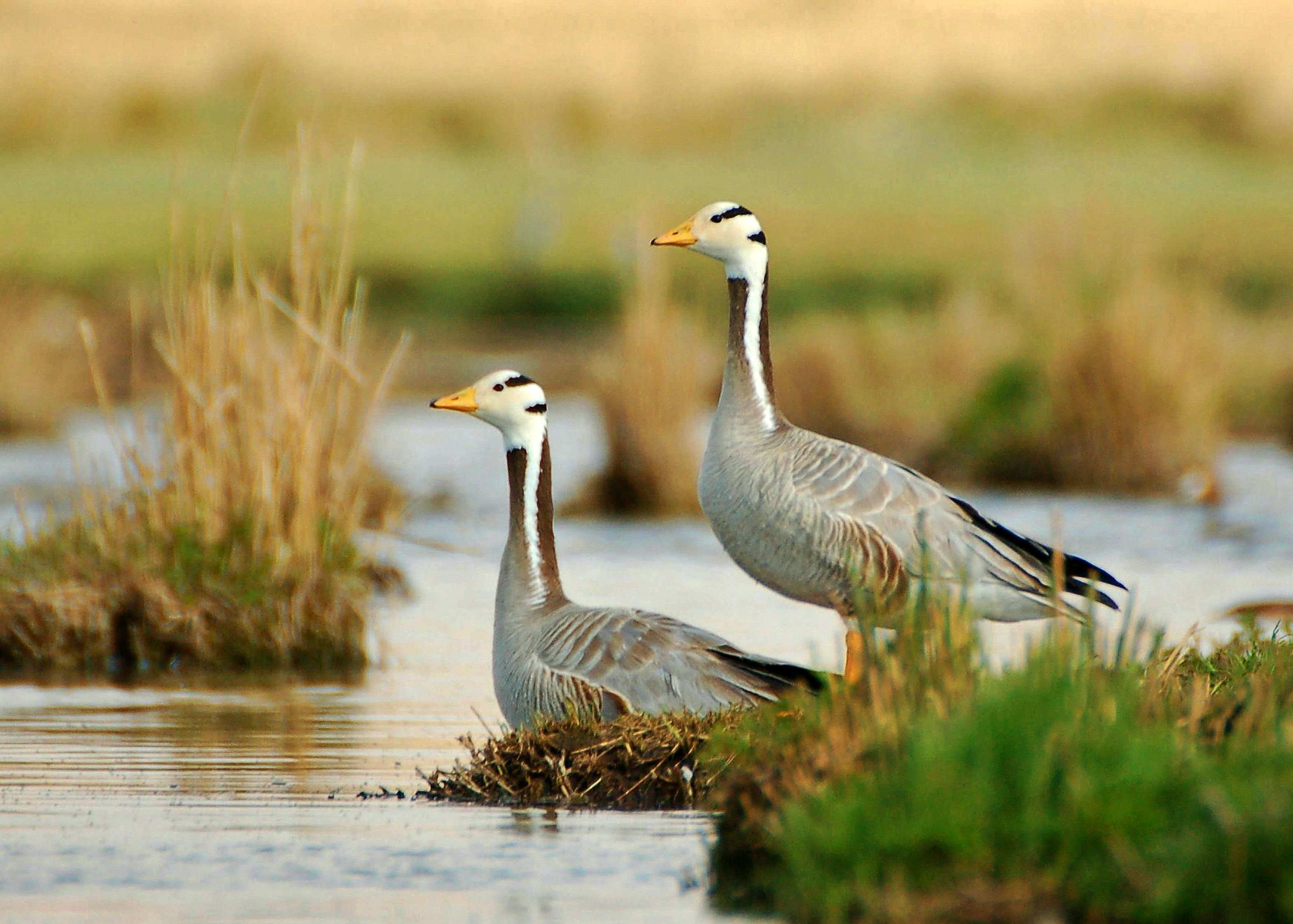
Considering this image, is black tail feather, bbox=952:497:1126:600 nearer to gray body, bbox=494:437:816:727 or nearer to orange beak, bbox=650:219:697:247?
gray body, bbox=494:437:816:727

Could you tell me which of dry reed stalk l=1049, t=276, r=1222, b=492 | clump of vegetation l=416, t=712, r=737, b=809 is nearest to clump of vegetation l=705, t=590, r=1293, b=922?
clump of vegetation l=416, t=712, r=737, b=809

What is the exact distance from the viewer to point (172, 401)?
11.3m

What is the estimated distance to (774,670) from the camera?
8.23 m

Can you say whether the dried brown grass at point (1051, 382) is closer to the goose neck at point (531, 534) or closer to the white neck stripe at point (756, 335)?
the white neck stripe at point (756, 335)

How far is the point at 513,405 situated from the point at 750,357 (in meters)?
1.11

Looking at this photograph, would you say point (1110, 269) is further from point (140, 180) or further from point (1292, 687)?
point (140, 180)

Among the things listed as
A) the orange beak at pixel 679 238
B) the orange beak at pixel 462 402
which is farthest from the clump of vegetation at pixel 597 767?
the orange beak at pixel 679 238

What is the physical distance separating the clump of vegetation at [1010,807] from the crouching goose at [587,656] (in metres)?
1.59

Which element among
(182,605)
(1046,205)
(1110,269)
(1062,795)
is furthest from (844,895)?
(1046,205)

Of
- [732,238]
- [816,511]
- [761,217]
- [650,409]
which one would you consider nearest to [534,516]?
[816,511]

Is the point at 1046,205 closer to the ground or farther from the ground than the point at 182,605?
farther from the ground

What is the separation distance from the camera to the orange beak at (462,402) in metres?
9.09

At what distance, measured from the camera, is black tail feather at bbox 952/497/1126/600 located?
29.2 ft

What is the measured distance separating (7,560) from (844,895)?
697cm
